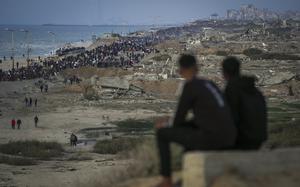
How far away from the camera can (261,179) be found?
17.6ft

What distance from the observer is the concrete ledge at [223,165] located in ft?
17.4

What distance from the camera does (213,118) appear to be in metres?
5.25

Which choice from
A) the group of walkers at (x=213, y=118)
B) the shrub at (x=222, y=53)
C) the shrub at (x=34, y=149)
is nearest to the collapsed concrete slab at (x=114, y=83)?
the shrub at (x=34, y=149)

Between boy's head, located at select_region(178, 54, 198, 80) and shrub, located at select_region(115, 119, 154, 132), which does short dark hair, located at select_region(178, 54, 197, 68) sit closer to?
boy's head, located at select_region(178, 54, 198, 80)

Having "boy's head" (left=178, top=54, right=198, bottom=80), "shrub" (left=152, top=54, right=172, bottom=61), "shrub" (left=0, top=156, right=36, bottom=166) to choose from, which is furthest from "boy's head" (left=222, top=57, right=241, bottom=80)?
"shrub" (left=152, top=54, right=172, bottom=61)

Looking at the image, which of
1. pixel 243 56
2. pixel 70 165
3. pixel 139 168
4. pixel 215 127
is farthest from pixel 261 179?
pixel 243 56

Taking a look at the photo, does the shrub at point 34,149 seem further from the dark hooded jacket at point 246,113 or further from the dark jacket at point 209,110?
the dark jacket at point 209,110

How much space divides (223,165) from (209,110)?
58cm

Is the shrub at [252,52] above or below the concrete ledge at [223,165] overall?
below

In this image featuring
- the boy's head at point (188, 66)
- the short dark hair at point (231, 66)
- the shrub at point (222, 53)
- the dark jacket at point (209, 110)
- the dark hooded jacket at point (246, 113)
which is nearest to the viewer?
the dark jacket at point (209, 110)

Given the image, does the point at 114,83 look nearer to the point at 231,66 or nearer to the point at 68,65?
the point at 68,65

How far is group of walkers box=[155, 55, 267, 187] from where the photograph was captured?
5.29 meters

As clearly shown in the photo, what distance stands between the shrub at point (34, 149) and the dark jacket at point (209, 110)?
15771mm

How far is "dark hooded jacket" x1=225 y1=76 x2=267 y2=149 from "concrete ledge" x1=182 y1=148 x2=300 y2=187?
0.99 ft
